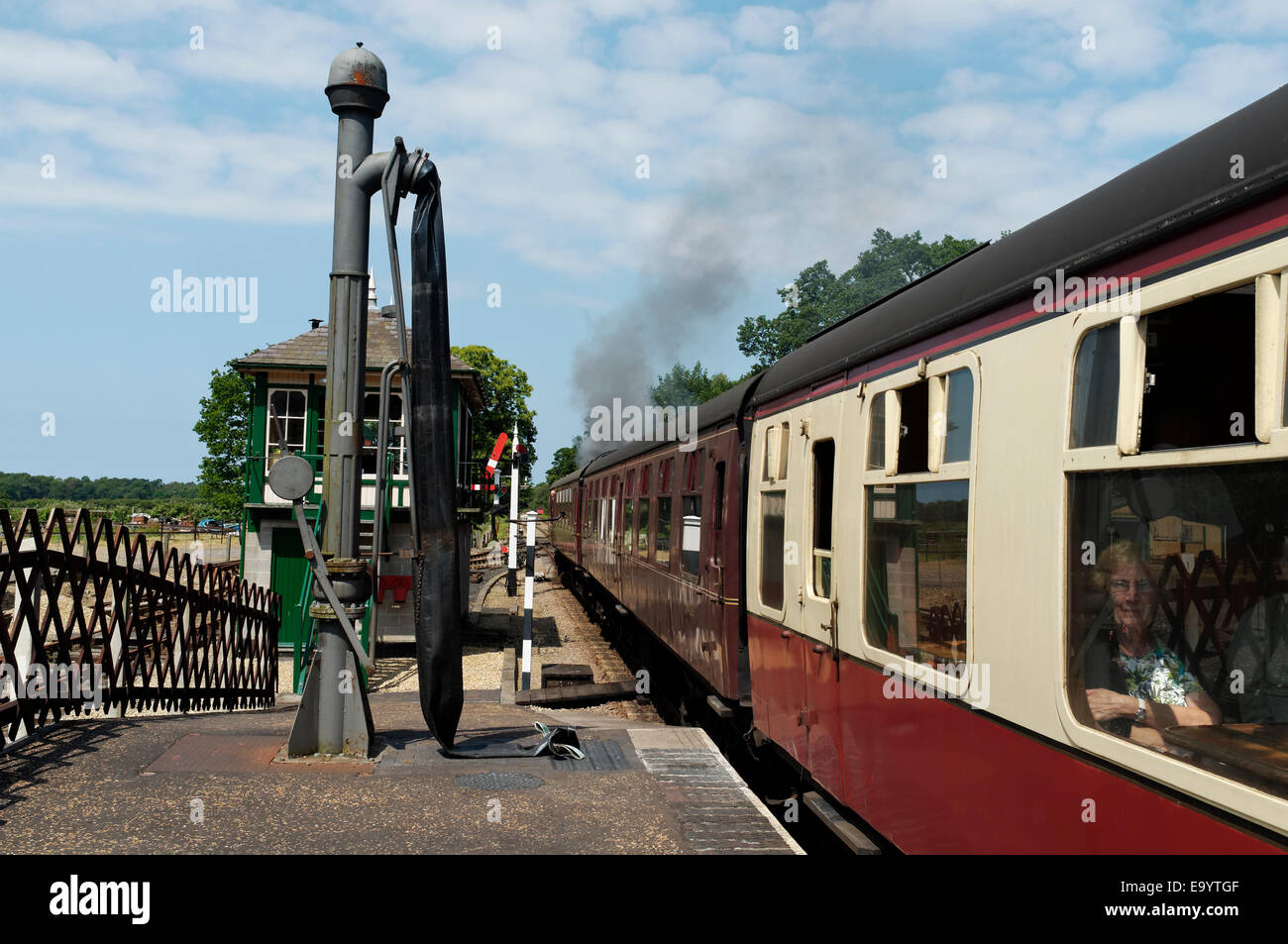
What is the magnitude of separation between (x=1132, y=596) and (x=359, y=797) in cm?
459

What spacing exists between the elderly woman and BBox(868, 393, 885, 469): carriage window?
202cm

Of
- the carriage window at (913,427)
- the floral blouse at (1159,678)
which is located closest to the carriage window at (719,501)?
the carriage window at (913,427)

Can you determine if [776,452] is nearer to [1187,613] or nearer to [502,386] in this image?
[1187,613]

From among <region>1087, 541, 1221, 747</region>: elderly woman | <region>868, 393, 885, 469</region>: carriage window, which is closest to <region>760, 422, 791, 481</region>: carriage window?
<region>868, 393, 885, 469</region>: carriage window

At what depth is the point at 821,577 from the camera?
629 cm

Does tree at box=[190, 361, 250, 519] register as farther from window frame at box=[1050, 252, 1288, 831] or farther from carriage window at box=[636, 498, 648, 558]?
window frame at box=[1050, 252, 1288, 831]

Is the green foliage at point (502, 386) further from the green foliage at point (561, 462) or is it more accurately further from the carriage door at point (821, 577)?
the carriage door at point (821, 577)

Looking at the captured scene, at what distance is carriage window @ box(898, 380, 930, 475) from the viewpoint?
4.84 meters

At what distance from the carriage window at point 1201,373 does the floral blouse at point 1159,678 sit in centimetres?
58

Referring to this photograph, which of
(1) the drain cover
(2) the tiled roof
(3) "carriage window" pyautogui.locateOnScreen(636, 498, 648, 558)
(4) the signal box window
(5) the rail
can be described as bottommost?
(1) the drain cover

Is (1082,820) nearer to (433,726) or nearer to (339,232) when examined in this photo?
(433,726)
